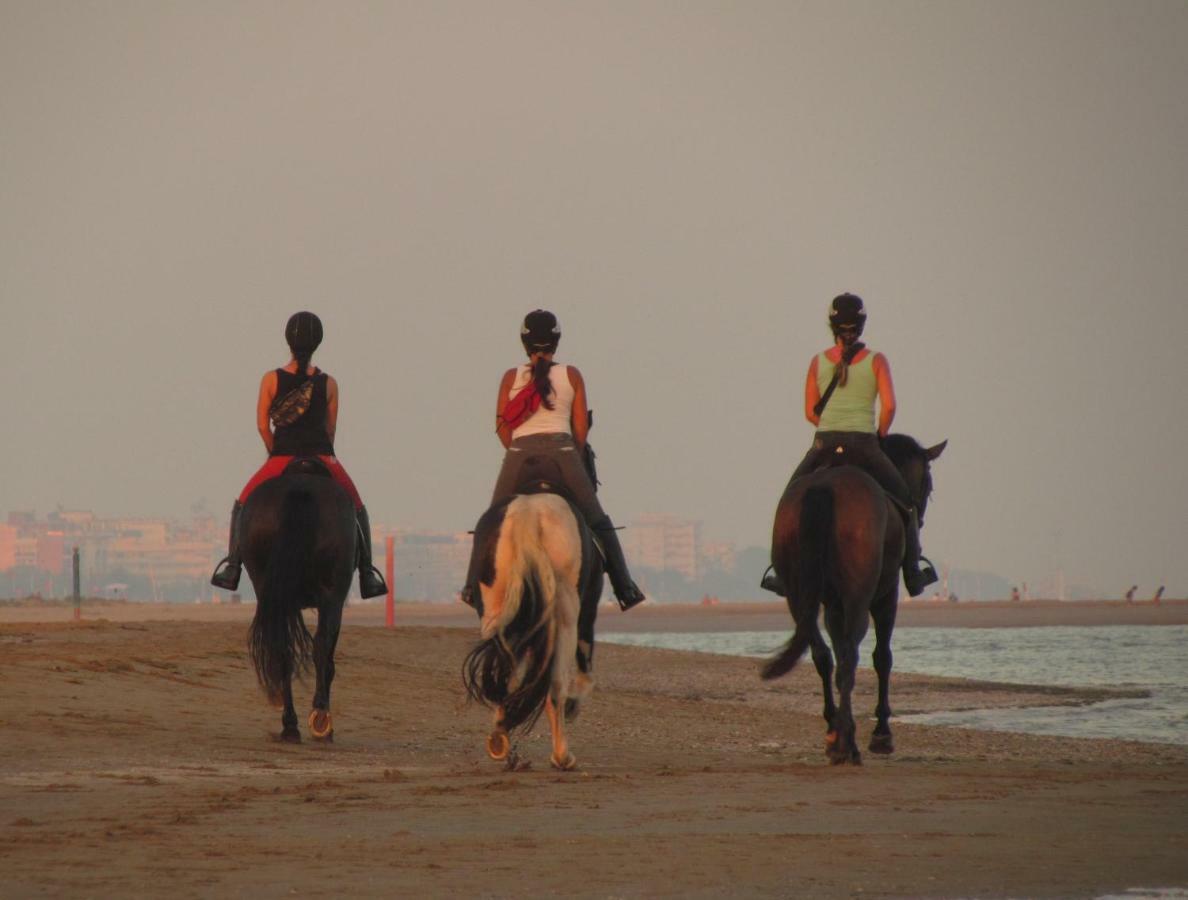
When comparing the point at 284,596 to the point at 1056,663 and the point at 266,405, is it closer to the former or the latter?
the point at 266,405

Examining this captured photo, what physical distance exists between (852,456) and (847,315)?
100 cm

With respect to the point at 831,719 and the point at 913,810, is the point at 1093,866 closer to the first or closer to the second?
the point at 913,810

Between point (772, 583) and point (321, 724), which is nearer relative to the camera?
point (321, 724)

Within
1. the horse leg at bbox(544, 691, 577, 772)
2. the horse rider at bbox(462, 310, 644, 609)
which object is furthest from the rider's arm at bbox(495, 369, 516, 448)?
the horse leg at bbox(544, 691, 577, 772)

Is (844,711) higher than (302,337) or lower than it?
lower

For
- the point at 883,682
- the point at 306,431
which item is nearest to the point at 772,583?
the point at 883,682

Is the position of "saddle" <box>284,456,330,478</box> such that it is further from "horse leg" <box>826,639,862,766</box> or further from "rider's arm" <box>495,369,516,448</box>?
"horse leg" <box>826,639,862,766</box>

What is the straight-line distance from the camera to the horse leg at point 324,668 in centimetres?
1345

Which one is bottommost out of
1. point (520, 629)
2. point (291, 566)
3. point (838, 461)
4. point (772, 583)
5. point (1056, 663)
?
point (1056, 663)

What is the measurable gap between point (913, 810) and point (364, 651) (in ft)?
54.8

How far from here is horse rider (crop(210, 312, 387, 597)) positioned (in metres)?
13.8

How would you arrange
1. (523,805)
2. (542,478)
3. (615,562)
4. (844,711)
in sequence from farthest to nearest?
1. (615,562)
2. (844,711)
3. (542,478)
4. (523,805)

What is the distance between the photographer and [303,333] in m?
14.1

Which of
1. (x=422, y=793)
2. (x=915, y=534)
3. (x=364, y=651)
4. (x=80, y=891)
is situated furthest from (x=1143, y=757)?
(x=364, y=651)
